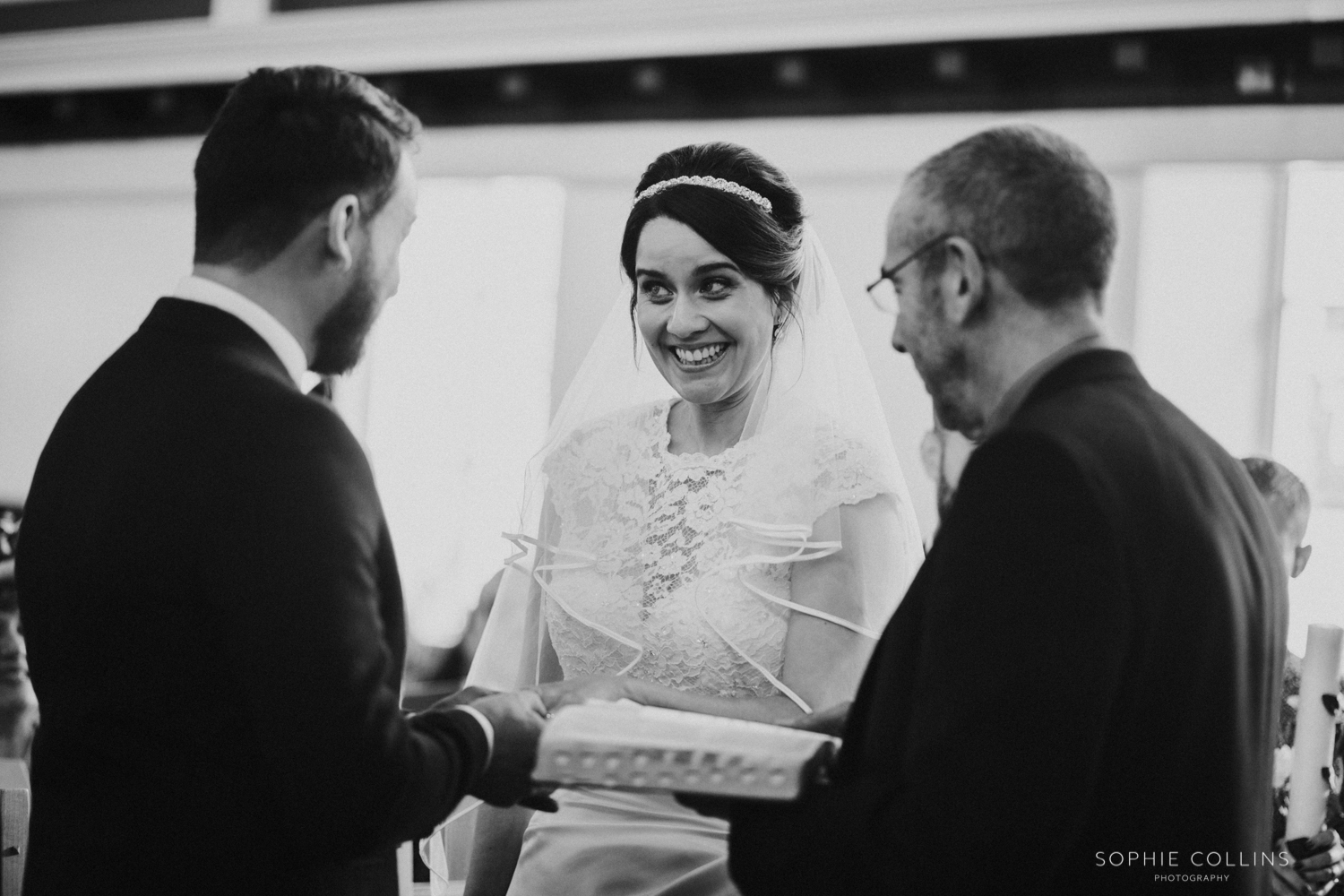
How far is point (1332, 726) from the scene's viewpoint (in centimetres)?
179

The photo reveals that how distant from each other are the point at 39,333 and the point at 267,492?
7711 millimetres

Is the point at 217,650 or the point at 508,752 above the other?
the point at 217,650

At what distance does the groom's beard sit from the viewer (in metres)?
1.66

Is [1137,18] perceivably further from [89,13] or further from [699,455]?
[89,13]

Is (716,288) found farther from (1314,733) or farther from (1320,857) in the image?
(1320,857)

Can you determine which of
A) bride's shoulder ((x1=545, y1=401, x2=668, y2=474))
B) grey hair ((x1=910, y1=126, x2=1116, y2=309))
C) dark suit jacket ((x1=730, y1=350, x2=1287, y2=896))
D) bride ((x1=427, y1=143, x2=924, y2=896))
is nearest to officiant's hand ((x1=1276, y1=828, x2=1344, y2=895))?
dark suit jacket ((x1=730, y1=350, x2=1287, y2=896))

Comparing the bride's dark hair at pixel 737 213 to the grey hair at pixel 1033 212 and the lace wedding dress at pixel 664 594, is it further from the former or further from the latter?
the grey hair at pixel 1033 212

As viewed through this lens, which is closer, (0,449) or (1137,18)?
(1137,18)

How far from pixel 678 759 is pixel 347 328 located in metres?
0.73

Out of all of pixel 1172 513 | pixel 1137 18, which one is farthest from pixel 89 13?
pixel 1172 513

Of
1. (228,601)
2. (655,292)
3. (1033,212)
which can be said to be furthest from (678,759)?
(655,292)

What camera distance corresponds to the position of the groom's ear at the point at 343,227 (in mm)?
1619

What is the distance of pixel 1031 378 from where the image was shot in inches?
56.9

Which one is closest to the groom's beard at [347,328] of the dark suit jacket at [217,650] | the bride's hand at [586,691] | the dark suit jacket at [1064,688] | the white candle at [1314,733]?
the dark suit jacket at [217,650]
